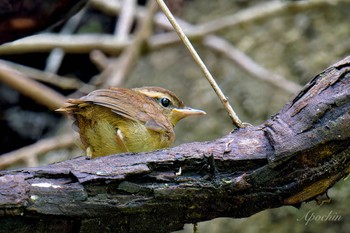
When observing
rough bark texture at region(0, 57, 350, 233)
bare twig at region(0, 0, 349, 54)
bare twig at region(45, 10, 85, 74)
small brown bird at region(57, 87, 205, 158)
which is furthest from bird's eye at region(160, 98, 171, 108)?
bare twig at region(45, 10, 85, 74)

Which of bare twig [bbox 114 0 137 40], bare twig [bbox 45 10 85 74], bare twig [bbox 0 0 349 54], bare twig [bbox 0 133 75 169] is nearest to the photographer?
bare twig [bbox 0 133 75 169]

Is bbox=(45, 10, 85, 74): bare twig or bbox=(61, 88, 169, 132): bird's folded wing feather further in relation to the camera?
bbox=(45, 10, 85, 74): bare twig

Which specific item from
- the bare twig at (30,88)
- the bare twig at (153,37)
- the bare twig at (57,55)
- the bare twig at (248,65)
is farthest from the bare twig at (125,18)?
the bare twig at (30,88)

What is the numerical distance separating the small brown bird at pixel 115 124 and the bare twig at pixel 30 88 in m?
2.61

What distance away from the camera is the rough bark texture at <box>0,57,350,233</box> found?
2.31 m

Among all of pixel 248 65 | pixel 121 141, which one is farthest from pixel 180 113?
pixel 248 65

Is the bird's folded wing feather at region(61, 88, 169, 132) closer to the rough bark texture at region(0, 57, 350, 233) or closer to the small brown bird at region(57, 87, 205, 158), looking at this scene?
the small brown bird at region(57, 87, 205, 158)

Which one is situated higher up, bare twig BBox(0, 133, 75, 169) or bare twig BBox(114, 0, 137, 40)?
bare twig BBox(114, 0, 137, 40)

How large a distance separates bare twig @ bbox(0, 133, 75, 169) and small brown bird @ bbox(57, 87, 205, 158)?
2.24 m

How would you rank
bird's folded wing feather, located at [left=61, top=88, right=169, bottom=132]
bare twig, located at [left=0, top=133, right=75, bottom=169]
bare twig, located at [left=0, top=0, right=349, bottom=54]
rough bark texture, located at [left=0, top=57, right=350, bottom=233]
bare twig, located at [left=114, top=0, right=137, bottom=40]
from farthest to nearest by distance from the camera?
bare twig, located at [left=114, top=0, right=137, bottom=40] < bare twig, located at [left=0, top=0, right=349, bottom=54] < bare twig, located at [left=0, top=133, right=75, bottom=169] < bird's folded wing feather, located at [left=61, top=88, right=169, bottom=132] < rough bark texture, located at [left=0, top=57, right=350, bottom=233]

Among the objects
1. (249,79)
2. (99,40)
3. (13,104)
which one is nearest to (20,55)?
(13,104)

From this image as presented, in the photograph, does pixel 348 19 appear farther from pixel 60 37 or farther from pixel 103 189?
pixel 103 189

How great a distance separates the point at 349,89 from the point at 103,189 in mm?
951

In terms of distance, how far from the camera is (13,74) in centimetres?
603
